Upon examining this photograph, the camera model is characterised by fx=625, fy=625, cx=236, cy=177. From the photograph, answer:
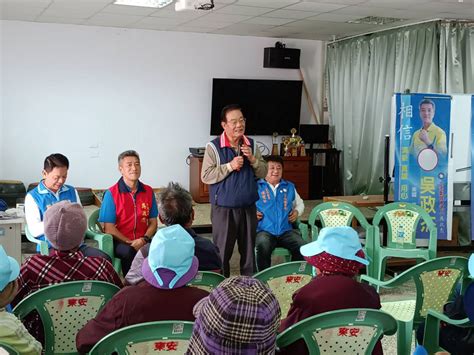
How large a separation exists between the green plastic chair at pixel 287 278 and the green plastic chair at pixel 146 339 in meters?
0.95

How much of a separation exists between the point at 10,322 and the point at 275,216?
3281 mm

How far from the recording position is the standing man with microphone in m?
4.82

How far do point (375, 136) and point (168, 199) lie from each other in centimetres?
615

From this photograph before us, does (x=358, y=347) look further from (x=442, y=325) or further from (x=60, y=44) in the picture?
(x=60, y=44)

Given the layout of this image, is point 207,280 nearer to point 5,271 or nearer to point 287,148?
point 5,271

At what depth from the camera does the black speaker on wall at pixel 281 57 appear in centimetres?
979

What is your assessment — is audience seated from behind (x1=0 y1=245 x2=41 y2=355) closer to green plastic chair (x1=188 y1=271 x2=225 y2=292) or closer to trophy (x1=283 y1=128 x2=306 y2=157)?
green plastic chair (x1=188 y1=271 x2=225 y2=292)

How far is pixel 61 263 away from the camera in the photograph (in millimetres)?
2803

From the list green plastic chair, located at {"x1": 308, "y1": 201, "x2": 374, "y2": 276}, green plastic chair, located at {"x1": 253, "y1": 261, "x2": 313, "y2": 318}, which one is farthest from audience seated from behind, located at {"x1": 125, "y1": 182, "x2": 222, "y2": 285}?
green plastic chair, located at {"x1": 308, "y1": 201, "x2": 374, "y2": 276}

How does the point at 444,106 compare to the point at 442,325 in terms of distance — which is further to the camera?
the point at 444,106

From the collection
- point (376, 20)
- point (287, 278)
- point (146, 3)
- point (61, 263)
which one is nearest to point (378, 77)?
point (376, 20)

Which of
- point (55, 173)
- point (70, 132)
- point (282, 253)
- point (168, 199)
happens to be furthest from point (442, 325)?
point (70, 132)

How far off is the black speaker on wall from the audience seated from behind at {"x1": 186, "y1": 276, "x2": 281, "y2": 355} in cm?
841

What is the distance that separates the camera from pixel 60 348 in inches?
107
